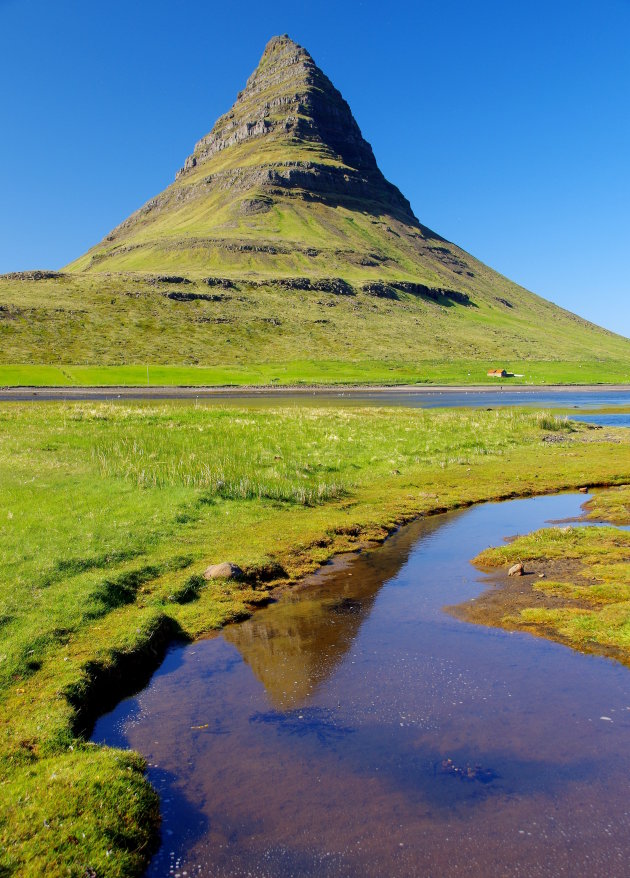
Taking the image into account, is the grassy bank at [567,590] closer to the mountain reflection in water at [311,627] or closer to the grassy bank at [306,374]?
the mountain reflection in water at [311,627]

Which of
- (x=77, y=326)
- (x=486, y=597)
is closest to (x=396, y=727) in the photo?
(x=486, y=597)

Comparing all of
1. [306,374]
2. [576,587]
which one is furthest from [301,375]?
[576,587]

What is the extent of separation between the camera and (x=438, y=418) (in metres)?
61.2

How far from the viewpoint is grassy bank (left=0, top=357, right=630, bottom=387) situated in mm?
112875

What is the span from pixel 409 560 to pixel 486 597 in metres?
→ 4.29

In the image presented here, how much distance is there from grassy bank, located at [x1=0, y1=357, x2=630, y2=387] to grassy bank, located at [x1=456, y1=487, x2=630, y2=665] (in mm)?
95015

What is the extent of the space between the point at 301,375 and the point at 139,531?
11151 centimetres

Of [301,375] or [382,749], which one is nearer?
[382,749]

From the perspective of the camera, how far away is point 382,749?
1016 cm

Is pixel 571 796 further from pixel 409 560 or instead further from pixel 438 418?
pixel 438 418

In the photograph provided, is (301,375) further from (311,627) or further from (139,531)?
(311,627)

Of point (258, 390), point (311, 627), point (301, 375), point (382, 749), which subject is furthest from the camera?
point (301, 375)

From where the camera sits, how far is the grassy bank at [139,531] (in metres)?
8.70

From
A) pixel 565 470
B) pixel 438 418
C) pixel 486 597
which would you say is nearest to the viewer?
pixel 486 597
